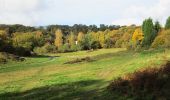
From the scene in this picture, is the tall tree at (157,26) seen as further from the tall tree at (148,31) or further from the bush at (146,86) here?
the bush at (146,86)

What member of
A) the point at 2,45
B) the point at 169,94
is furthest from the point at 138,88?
the point at 2,45

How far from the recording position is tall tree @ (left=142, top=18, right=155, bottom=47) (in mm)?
142625

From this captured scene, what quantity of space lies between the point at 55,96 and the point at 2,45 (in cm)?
12976

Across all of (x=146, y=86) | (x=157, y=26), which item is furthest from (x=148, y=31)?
(x=146, y=86)

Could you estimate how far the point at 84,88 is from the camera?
2703cm

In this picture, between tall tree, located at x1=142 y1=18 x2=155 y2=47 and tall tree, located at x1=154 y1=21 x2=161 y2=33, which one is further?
tall tree, located at x1=154 y1=21 x2=161 y2=33

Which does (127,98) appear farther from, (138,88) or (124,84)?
(124,84)

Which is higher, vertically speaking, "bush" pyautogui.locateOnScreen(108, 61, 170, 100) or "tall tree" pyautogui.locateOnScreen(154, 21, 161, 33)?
"bush" pyautogui.locateOnScreen(108, 61, 170, 100)

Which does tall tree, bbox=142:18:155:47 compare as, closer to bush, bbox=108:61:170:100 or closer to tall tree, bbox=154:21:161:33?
tall tree, bbox=154:21:161:33

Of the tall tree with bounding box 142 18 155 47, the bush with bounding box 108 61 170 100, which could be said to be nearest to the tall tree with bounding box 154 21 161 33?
the tall tree with bounding box 142 18 155 47

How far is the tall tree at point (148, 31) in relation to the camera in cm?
14262

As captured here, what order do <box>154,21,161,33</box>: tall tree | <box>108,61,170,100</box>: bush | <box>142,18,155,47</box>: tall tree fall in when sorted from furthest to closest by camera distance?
<box>154,21,161,33</box>: tall tree < <box>142,18,155,47</box>: tall tree < <box>108,61,170,100</box>: bush

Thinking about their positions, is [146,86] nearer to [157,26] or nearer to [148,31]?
[148,31]

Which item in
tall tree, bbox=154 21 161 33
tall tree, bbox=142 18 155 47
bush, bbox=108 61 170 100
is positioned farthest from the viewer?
tall tree, bbox=154 21 161 33
